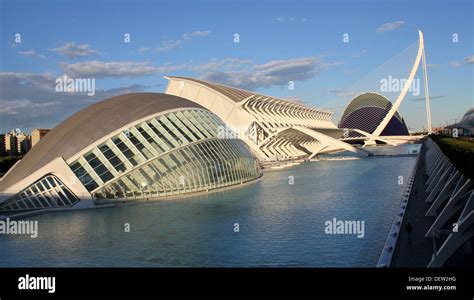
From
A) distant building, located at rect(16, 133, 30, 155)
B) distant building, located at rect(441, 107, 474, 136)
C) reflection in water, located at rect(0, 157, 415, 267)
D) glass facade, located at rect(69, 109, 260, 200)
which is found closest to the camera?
reflection in water, located at rect(0, 157, 415, 267)

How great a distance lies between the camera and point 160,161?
907 inches

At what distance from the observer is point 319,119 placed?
10025 centimetres

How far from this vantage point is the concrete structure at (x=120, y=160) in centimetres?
2073

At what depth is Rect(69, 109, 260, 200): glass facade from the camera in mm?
21500

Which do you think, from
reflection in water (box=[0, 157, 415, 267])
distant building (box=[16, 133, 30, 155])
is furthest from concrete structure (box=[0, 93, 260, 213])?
distant building (box=[16, 133, 30, 155])

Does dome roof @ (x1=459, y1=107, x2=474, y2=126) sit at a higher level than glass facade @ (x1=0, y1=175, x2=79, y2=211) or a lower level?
higher

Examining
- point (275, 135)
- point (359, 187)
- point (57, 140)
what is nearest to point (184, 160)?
point (57, 140)

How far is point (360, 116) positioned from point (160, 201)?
110886 mm

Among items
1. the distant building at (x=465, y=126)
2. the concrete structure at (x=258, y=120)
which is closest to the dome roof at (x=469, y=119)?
the distant building at (x=465, y=126)

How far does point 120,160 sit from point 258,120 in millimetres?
37860

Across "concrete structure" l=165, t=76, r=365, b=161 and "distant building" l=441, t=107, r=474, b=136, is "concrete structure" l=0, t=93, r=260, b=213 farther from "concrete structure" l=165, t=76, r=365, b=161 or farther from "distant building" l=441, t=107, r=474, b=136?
"distant building" l=441, t=107, r=474, b=136

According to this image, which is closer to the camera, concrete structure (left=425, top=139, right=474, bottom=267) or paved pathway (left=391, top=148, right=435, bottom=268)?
concrete structure (left=425, top=139, right=474, bottom=267)

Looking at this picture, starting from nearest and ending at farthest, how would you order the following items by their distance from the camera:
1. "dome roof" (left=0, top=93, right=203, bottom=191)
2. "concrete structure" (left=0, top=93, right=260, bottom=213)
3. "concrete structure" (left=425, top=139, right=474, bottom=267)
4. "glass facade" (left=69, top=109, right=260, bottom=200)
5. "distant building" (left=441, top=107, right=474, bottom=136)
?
"concrete structure" (left=425, top=139, right=474, bottom=267), "concrete structure" (left=0, top=93, right=260, bottom=213), "glass facade" (left=69, top=109, right=260, bottom=200), "dome roof" (left=0, top=93, right=203, bottom=191), "distant building" (left=441, top=107, right=474, bottom=136)

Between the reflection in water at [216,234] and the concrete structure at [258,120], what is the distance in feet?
110
